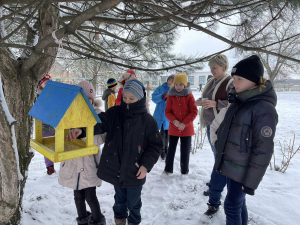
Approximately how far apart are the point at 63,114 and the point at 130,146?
0.78 metres

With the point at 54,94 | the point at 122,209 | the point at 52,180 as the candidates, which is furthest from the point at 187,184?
the point at 54,94

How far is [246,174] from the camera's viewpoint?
1.51 metres

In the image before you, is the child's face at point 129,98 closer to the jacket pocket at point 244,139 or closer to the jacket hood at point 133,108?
the jacket hood at point 133,108

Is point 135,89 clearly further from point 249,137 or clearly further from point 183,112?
point 183,112

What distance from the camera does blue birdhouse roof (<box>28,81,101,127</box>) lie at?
124 cm

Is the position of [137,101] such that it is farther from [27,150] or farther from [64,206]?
[64,206]

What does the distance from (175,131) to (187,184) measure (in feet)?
2.64

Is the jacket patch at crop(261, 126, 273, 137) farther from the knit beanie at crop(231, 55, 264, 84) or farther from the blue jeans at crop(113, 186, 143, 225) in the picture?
the blue jeans at crop(113, 186, 143, 225)

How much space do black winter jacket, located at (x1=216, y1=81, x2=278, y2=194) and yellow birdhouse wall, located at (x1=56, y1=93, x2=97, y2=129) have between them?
3.69 ft

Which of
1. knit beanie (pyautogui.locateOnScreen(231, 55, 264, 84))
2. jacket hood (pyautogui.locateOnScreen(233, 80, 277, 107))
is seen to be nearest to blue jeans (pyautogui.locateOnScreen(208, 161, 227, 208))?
jacket hood (pyautogui.locateOnScreen(233, 80, 277, 107))

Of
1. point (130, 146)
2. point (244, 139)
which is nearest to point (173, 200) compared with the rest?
point (130, 146)

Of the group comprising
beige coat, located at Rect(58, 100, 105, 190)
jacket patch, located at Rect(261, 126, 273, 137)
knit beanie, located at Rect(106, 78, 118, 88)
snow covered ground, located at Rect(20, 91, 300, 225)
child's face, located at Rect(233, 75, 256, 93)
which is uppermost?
knit beanie, located at Rect(106, 78, 118, 88)

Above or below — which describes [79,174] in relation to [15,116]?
below

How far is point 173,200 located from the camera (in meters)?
2.53
